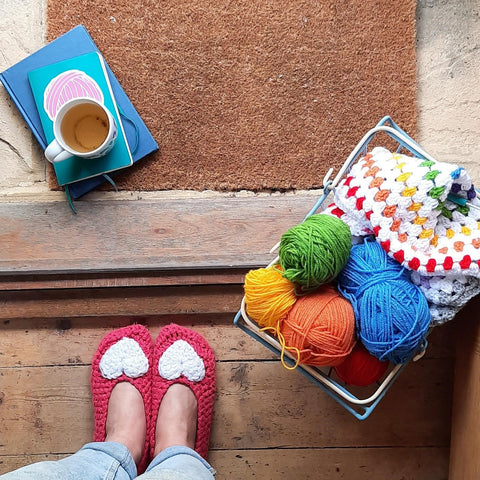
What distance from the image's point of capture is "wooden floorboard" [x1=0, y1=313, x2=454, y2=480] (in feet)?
3.11

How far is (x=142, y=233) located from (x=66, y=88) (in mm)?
283

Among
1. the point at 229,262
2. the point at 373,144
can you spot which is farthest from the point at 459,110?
the point at 229,262

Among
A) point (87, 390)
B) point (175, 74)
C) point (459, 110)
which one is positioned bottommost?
point (87, 390)

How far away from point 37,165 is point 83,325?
305 millimetres

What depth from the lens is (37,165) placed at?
0.94 meters

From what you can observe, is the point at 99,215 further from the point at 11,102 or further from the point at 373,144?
the point at 373,144

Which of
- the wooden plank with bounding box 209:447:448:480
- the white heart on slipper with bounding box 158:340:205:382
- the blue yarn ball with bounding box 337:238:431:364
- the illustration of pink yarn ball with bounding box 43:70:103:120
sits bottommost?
the wooden plank with bounding box 209:447:448:480

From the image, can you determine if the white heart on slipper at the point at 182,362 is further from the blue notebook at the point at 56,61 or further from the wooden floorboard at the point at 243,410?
the blue notebook at the point at 56,61

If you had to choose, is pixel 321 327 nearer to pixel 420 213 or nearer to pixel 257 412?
pixel 420 213

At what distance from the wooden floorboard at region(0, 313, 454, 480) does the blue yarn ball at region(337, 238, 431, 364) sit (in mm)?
289

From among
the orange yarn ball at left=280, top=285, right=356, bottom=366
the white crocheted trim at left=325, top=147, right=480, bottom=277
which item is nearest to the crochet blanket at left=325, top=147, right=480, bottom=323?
the white crocheted trim at left=325, top=147, right=480, bottom=277

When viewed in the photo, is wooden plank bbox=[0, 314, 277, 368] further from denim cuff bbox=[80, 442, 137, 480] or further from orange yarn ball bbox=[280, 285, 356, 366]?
orange yarn ball bbox=[280, 285, 356, 366]

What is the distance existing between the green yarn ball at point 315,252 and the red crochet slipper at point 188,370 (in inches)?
13.2

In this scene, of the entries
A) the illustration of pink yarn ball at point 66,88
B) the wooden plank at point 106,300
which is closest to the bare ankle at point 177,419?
the wooden plank at point 106,300
